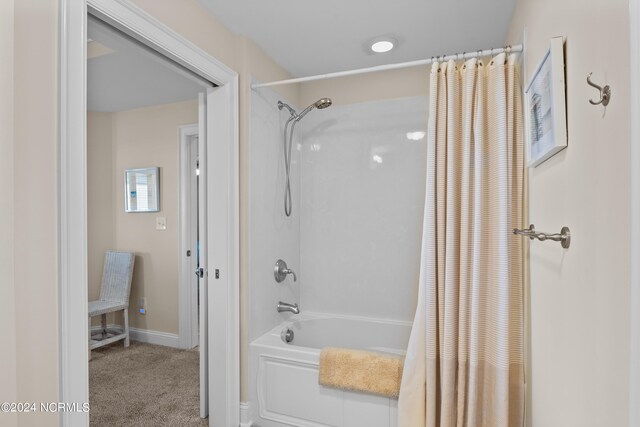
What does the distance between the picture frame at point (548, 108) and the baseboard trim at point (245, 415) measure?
6.68 ft

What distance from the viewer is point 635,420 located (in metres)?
0.62

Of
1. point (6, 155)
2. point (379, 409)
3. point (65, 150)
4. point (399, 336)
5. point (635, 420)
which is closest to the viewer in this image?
point (635, 420)

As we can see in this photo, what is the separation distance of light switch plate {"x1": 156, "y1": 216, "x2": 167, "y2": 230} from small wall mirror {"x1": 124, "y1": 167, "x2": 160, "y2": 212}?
0.09 meters

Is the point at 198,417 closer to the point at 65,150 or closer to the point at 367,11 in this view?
the point at 65,150

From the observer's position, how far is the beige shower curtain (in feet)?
5.15

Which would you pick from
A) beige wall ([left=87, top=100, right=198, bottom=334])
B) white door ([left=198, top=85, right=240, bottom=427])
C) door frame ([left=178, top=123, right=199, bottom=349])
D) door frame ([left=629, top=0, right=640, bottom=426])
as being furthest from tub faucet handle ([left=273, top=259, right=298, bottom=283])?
door frame ([left=629, top=0, right=640, bottom=426])

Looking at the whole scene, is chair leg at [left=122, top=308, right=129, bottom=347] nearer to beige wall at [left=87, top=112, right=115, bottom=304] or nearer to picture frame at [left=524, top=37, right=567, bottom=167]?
beige wall at [left=87, top=112, right=115, bottom=304]

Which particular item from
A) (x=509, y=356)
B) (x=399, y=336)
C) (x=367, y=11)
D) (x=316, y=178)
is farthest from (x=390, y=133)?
(x=509, y=356)

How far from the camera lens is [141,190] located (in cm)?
357

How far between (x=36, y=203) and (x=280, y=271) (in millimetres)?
1657

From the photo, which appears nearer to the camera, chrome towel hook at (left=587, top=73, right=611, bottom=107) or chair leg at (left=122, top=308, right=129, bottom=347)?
chrome towel hook at (left=587, top=73, right=611, bottom=107)

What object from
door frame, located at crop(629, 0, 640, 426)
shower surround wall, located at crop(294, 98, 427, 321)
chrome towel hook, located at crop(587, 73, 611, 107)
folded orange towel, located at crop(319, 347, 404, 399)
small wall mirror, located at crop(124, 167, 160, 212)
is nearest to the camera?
door frame, located at crop(629, 0, 640, 426)

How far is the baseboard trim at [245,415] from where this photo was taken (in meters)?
2.09

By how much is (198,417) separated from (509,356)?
190cm
